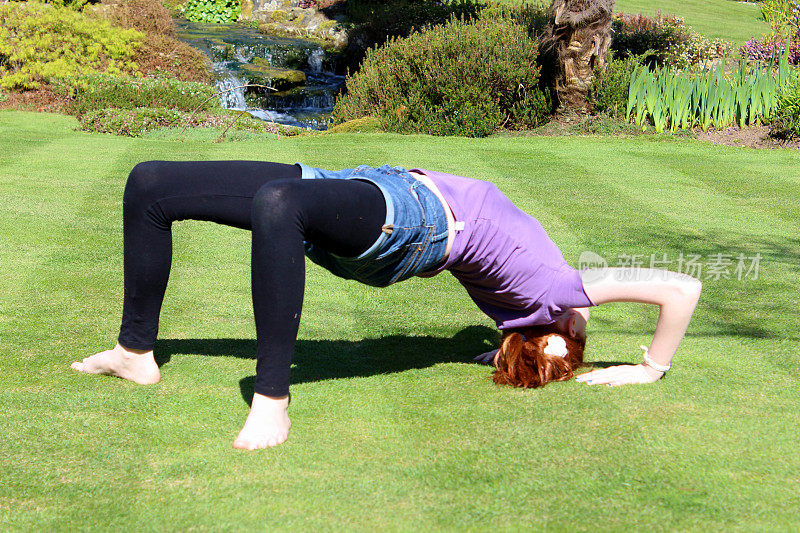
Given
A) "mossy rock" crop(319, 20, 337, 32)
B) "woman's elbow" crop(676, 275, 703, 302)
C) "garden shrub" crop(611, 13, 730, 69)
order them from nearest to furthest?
"woman's elbow" crop(676, 275, 703, 302), "garden shrub" crop(611, 13, 730, 69), "mossy rock" crop(319, 20, 337, 32)

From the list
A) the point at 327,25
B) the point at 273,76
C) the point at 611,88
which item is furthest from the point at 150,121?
the point at 327,25

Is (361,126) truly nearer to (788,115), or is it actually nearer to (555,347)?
(788,115)

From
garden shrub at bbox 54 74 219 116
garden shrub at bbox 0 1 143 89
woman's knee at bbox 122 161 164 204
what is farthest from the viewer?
garden shrub at bbox 0 1 143 89

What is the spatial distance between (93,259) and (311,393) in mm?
2841

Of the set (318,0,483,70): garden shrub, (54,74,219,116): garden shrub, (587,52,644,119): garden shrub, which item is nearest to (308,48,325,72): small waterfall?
(318,0,483,70): garden shrub

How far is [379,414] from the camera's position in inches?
124

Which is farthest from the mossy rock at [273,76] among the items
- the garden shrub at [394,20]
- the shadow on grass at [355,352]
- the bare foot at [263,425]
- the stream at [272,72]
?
the bare foot at [263,425]

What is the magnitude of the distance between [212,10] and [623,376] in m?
25.7

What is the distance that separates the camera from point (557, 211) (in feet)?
23.1

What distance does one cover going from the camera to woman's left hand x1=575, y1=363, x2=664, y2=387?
3391 millimetres

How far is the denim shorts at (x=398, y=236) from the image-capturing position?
9.34ft

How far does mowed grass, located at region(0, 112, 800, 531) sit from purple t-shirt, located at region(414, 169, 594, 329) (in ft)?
1.41

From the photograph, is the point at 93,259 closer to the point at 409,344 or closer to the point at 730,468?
the point at 409,344

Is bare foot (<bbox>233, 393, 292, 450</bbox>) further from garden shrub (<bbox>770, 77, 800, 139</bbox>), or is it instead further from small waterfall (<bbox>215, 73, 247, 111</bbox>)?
Answer: small waterfall (<bbox>215, 73, 247, 111</bbox>)
